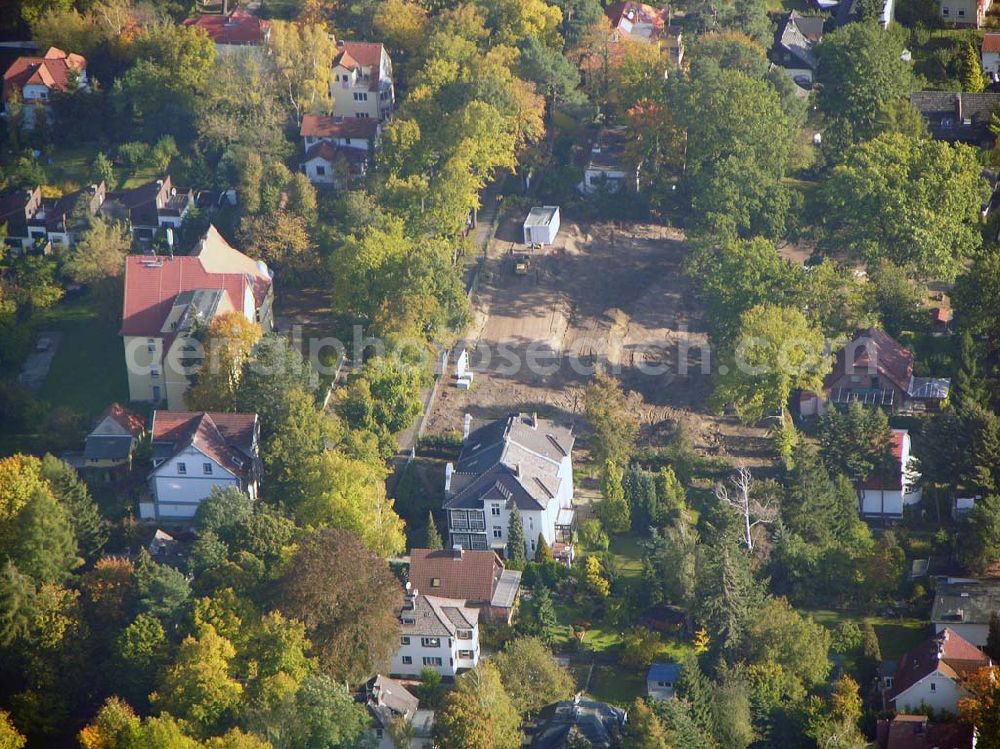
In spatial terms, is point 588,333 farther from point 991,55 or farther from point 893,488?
point 991,55

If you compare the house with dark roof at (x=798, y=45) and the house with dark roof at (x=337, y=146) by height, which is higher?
the house with dark roof at (x=798, y=45)

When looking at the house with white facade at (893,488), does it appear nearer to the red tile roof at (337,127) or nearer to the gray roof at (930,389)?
the gray roof at (930,389)

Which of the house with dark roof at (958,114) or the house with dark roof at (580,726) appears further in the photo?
the house with dark roof at (958,114)

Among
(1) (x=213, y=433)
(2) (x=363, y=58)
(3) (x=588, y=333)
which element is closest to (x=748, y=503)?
(3) (x=588, y=333)

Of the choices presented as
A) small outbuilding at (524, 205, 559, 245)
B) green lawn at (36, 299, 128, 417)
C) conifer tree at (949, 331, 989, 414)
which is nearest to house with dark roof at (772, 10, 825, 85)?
small outbuilding at (524, 205, 559, 245)

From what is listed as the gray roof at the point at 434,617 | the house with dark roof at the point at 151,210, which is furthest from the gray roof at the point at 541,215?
the gray roof at the point at 434,617

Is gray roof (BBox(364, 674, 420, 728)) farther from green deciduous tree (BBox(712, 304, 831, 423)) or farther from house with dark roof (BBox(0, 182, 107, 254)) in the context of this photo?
house with dark roof (BBox(0, 182, 107, 254))

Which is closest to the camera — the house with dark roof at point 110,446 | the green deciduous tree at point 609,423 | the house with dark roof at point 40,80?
the house with dark roof at point 110,446
